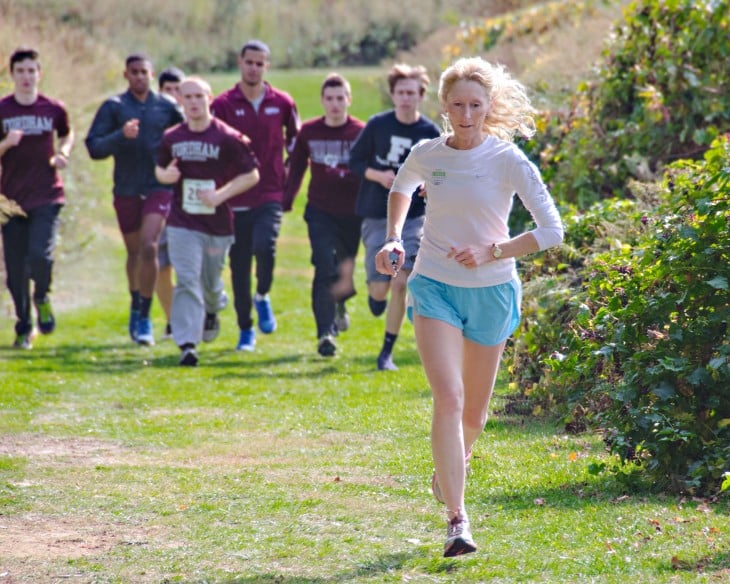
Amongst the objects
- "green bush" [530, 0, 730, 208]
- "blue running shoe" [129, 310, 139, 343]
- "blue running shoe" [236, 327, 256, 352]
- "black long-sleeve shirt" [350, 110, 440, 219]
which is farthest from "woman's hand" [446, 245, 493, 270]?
"blue running shoe" [129, 310, 139, 343]

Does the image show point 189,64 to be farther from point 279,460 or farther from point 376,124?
point 279,460

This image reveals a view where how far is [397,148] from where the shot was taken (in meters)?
10.9

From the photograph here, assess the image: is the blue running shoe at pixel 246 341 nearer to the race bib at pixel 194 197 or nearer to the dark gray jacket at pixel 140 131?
the dark gray jacket at pixel 140 131

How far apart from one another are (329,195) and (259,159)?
988 millimetres

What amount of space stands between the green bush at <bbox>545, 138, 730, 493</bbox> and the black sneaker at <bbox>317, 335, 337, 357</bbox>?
5172mm

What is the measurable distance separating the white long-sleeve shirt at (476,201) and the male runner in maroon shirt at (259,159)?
649 centimetres

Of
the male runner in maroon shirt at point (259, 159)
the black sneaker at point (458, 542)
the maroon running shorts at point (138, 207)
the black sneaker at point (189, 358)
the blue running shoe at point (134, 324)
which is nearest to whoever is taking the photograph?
the black sneaker at point (458, 542)

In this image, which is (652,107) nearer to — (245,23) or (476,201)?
(476,201)

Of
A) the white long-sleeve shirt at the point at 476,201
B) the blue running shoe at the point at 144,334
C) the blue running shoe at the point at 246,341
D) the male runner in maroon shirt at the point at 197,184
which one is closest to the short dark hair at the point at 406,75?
the male runner in maroon shirt at the point at 197,184

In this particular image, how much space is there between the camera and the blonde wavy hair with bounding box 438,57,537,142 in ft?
19.7

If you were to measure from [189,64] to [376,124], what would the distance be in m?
30.2

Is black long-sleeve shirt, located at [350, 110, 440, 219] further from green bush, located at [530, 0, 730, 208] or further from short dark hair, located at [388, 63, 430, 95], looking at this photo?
green bush, located at [530, 0, 730, 208]

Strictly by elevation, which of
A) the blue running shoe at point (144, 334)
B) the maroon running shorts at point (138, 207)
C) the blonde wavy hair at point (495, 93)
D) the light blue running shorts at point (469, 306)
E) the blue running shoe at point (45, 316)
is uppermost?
the blonde wavy hair at point (495, 93)

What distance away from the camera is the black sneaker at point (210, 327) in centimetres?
1277
